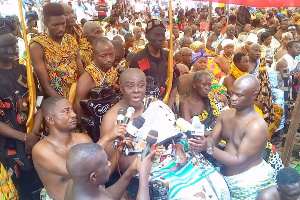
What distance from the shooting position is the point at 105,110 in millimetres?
3191

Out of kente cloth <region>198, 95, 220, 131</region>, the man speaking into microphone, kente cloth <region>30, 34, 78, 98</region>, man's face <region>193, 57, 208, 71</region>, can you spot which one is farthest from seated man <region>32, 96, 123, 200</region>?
man's face <region>193, 57, 208, 71</region>

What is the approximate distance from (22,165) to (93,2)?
1026cm

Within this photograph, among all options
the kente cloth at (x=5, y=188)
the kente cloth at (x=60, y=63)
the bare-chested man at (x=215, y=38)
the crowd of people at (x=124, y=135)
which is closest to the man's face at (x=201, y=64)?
the crowd of people at (x=124, y=135)

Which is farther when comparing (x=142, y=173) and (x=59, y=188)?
(x=59, y=188)

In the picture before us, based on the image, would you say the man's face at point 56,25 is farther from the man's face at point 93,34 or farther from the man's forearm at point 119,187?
the man's forearm at point 119,187

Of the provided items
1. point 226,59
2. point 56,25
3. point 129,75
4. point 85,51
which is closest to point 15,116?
point 56,25

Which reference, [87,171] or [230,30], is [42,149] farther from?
[230,30]

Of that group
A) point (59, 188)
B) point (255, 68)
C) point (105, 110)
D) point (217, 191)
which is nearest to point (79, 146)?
point (59, 188)

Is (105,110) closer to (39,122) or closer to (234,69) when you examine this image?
(39,122)

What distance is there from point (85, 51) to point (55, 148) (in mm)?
2149

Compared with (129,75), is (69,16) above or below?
above

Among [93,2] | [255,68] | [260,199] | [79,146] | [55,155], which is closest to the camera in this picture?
[79,146]

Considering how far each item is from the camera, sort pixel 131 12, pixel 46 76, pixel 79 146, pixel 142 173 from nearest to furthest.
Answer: pixel 79 146
pixel 142 173
pixel 46 76
pixel 131 12

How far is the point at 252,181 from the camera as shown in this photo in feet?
9.78
